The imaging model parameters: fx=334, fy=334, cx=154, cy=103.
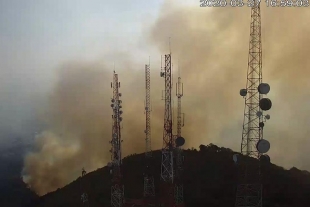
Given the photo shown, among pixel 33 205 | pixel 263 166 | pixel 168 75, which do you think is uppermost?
pixel 168 75

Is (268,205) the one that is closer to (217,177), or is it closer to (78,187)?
Answer: (217,177)

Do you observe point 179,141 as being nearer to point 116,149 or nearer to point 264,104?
point 116,149

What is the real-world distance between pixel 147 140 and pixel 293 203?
45.5 ft

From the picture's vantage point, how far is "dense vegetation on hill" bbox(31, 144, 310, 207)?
29.5 m

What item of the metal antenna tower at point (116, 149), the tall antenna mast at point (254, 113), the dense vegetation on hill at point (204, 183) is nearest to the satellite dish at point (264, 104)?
the tall antenna mast at point (254, 113)

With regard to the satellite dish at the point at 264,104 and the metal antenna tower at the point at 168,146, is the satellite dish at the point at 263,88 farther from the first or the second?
the metal antenna tower at the point at 168,146

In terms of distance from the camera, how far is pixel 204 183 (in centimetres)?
3266

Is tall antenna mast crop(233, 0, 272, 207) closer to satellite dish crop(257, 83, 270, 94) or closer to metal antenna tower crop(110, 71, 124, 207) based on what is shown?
satellite dish crop(257, 83, 270, 94)

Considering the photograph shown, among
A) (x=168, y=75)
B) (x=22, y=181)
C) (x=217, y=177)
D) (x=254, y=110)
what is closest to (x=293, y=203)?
(x=217, y=177)

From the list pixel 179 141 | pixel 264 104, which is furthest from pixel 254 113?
pixel 179 141

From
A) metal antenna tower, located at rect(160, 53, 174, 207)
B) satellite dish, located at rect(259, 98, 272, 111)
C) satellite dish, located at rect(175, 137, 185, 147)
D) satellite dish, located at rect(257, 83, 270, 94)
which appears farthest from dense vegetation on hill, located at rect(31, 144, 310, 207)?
satellite dish, located at rect(257, 83, 270, 94)

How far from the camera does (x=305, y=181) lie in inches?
1256

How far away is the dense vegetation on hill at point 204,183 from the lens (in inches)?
1163

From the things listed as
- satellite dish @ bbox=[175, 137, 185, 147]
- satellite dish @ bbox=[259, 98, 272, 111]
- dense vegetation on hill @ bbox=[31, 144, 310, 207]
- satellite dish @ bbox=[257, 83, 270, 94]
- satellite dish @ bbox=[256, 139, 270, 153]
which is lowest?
dense vegetation on hill @ bbox=[31, 144, 310, 207]
